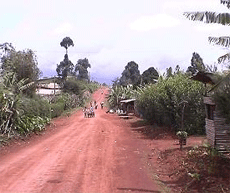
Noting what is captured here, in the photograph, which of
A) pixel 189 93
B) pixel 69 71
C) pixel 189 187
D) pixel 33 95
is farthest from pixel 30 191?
pixel 69 71

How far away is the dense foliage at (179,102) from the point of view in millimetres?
20500

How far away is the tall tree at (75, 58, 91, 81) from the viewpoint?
324 ft

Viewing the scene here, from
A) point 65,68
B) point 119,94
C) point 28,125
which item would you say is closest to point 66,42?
point 65,68

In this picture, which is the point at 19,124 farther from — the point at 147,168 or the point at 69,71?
the point at 69,71

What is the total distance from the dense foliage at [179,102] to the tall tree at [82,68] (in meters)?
75.3

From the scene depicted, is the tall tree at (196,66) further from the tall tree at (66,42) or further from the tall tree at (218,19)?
the tall tree at (66,42)

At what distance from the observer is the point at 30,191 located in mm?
8461

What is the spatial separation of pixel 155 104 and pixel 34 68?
11.9m

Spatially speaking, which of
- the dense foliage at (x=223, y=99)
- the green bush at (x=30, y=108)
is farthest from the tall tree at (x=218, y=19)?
the green bush at (x=30, y=108)

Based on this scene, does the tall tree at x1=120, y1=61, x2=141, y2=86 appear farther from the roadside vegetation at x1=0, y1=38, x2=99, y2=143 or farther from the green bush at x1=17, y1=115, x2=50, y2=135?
the green bush at x1=17, y1=115, x2=50, y2=135

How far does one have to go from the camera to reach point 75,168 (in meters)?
11.4

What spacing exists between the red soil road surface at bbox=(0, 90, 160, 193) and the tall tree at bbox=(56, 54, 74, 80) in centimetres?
6197

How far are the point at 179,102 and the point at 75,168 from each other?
36.0 feet

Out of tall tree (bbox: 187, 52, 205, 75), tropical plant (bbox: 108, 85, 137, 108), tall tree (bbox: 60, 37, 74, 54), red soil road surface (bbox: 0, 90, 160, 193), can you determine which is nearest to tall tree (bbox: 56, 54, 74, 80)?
tall tree (bbox: 60, 37, 74, 54)
